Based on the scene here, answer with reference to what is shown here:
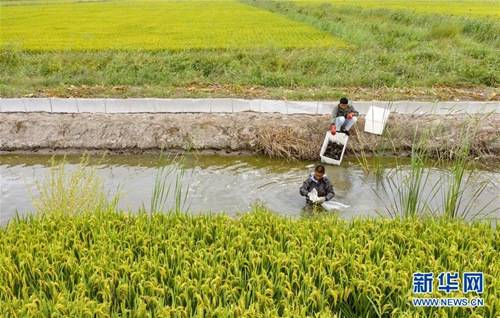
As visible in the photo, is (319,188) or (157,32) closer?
(319,188)

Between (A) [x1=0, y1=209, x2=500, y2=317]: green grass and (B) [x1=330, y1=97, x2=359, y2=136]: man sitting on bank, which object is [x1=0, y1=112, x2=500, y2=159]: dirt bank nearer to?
(B) [x1=330, y1=97, x2=359, y2=136]: man sitting on bank

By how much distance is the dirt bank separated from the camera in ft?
31.6

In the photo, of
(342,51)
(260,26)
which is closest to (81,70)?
(342,51)

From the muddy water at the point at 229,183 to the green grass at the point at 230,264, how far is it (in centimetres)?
207

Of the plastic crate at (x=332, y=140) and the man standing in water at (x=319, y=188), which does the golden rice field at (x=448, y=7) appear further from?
the man standing in water at (x=319, y=188)

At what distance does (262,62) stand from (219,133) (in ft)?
16.3

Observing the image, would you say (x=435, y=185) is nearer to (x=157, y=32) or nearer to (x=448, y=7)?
(x=157, y=32)

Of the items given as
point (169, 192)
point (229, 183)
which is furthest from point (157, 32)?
point (169, 192)

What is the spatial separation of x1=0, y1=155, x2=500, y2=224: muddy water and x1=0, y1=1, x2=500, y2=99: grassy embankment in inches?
114

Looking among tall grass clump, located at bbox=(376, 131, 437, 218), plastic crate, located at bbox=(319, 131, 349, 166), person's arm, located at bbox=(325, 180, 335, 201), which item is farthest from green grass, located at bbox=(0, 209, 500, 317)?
plastic crate, located at bbox=(319, 131, 349, 166)

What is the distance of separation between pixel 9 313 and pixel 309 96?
9.04 metres

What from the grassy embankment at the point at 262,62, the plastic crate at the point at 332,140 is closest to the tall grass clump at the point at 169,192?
the plastic crate at the point at 332,140

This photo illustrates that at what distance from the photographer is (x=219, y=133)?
33.0ft

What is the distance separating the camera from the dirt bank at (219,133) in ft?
31.6
